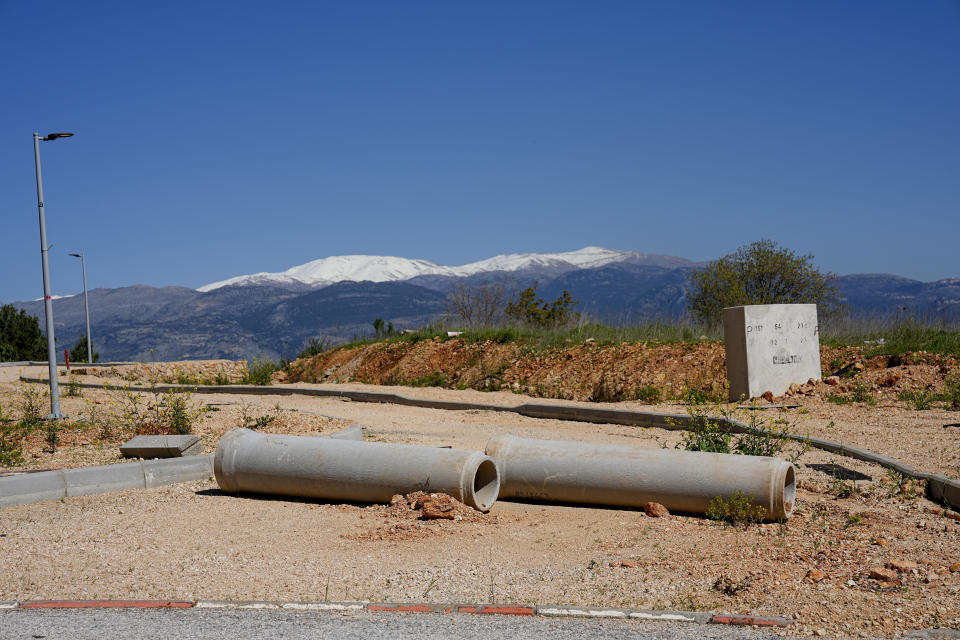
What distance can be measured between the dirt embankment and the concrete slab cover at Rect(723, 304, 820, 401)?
1.78 ft

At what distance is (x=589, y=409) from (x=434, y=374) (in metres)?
9.46

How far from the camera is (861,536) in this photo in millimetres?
6434

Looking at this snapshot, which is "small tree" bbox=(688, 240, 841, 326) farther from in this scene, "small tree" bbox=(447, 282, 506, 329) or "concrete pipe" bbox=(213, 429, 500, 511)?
"concrete pipe" bbox=(213, 429, 500, 511)

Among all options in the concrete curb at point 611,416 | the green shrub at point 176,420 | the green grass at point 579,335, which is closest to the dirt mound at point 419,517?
the concrete curb at point 611,416

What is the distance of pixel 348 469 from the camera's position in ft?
26.5

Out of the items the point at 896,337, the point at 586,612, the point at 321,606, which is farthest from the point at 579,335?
the point at 321,606

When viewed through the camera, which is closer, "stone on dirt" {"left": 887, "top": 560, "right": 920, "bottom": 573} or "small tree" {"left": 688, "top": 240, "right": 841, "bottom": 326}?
"stone on dirt" {"left": 887, "top": 560, "right": 920, "bottom": 573}

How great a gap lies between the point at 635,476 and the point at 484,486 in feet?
5.00

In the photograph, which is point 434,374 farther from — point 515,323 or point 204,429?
point 204,429

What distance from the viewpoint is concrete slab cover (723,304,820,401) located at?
15.7m

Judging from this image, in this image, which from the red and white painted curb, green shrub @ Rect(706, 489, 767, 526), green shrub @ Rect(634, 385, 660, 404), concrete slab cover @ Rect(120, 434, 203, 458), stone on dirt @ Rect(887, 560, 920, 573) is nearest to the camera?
the red and white painted curb

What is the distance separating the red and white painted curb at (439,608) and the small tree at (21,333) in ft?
185

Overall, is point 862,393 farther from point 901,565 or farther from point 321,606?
point 321,606

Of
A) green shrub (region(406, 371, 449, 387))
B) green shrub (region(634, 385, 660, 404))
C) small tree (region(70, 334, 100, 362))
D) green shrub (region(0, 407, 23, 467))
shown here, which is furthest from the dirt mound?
small tree (region(70, 334, 100, 362))
